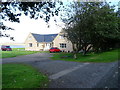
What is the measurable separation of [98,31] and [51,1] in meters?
12.5

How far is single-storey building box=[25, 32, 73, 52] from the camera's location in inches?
1242

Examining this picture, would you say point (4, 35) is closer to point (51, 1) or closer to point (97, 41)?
point (51, 1)

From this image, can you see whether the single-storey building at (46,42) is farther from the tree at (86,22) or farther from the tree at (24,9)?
the tree at (24,9)

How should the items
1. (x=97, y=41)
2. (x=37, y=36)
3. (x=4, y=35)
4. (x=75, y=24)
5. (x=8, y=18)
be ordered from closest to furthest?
(x=4, y=35) → (x=8, y=18) → (x=75, y=24) → (x=97, y=41) → (x=37, y=36)

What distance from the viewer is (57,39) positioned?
32.4 m

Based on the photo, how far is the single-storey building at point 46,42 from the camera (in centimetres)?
3156

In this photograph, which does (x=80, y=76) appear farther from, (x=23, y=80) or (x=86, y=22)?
(x=86, y=22)

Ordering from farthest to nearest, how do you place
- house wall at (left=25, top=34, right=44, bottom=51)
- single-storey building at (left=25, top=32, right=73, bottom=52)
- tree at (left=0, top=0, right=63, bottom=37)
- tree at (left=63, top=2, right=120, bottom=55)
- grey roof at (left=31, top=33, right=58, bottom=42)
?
grey roof at (left=31, top=33, right=58, bottom=42) < house wall at (left=25, top=34, right=44, bottom=51) < single-storey building at (left=25, top=32, right=73, bottom=52) < tree at (left=63, top=2, right=120, bottom=55) < tree at (left=0, top=0, right=63, bottom=37)

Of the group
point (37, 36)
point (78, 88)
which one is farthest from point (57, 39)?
point (78, 88)

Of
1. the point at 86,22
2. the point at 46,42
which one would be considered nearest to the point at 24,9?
the point at 86,22

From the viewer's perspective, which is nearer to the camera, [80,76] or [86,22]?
[80,76]

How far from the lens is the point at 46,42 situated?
108ft

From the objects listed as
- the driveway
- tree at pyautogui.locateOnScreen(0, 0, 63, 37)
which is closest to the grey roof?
the driveway

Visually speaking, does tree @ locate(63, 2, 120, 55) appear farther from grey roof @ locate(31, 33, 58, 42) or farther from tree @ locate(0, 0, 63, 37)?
grey roof @ locate(31, 33, 58, 42)
